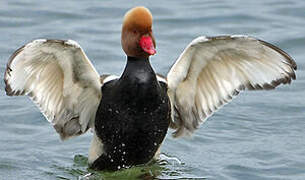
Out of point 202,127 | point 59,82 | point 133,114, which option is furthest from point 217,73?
point 202,127

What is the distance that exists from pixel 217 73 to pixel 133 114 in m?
1.21

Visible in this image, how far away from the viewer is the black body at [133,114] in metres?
8.20

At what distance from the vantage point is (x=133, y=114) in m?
8.24

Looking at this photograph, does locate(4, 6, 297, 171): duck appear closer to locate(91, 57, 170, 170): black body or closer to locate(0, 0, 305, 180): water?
locate(91, 57, 170, 170): black body

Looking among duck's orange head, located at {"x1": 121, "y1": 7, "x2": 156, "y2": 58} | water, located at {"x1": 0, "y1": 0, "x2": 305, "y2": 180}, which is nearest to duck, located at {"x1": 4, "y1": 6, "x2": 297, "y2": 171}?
duck's orange head, located at {"x1": 121, "y1": 7, "x2": 156, "y2": 58}

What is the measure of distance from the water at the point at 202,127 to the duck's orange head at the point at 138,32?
135 centimetres

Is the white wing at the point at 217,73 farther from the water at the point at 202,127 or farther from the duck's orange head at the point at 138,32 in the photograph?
the water at the point at 202,127

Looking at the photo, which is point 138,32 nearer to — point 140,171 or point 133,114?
point 133,114

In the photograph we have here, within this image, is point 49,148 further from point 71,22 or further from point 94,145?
point 71,22

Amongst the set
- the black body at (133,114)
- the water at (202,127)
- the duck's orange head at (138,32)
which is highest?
the duck's orange head at (138,32)

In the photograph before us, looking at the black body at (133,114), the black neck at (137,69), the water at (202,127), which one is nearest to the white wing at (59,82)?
the black body at (133,114)

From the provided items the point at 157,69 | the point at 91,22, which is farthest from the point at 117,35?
the point at 157,69

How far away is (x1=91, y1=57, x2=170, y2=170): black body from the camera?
8.20 meters

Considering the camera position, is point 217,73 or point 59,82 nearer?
point 59,82
